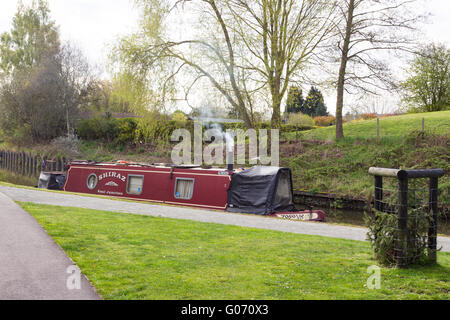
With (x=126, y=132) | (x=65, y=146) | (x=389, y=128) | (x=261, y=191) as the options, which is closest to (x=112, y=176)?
(x=261, y=191)

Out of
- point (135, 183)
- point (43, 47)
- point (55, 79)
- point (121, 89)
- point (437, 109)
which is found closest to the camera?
point (135, 183)

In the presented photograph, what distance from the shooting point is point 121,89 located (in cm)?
1569

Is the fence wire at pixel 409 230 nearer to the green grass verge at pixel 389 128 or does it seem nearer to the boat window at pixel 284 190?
the boat window at pixel 284 190

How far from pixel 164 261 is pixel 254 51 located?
12.0m

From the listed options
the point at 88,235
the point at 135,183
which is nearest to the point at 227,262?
the point at 88,235

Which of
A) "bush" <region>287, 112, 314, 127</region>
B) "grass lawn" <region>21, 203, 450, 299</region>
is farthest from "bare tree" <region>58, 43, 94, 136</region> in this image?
"grass lawn" <region>21, 203, 450, 299</region>

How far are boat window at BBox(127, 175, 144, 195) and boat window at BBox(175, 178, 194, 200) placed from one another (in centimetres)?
163

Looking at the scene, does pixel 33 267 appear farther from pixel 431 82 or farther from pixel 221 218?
pixel 431 82

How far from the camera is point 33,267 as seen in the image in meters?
4.52

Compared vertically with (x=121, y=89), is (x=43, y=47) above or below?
above

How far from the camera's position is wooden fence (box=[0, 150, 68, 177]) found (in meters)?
30.0

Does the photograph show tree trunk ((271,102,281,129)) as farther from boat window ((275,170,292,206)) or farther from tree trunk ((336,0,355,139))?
tree trunk ((336,0,355,139))

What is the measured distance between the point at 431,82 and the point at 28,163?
106 ft

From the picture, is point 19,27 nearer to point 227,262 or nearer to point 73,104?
point 73,104
